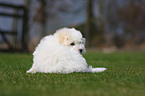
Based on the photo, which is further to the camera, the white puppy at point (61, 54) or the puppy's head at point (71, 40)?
the puppy's head at point (71, 40)

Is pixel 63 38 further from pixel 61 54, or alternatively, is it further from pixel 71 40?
pixel 61 54

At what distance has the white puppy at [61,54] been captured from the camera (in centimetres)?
444

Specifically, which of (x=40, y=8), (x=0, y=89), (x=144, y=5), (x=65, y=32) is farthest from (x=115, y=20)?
(x=0, y=89)

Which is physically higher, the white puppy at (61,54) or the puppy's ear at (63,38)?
the puppy's ear at (63,38)

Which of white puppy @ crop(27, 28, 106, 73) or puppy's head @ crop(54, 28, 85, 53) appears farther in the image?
puppy's head @ crop(54, 28, 85, 53)

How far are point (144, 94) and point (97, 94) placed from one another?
1.95ft

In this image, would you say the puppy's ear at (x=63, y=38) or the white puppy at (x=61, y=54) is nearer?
the white puppy at (x=61, y=54)

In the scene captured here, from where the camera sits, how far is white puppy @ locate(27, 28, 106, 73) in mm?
4441

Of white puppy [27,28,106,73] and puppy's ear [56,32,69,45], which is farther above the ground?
puppy's ear [56,32,69,45]

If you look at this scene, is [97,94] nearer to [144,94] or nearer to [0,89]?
[144,94]

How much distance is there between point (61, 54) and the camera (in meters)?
4.41

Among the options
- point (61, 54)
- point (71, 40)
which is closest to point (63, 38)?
point (71, 40)

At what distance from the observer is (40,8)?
21234 millimetres

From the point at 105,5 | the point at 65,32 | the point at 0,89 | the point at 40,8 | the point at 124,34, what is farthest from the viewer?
the point at 124,34
